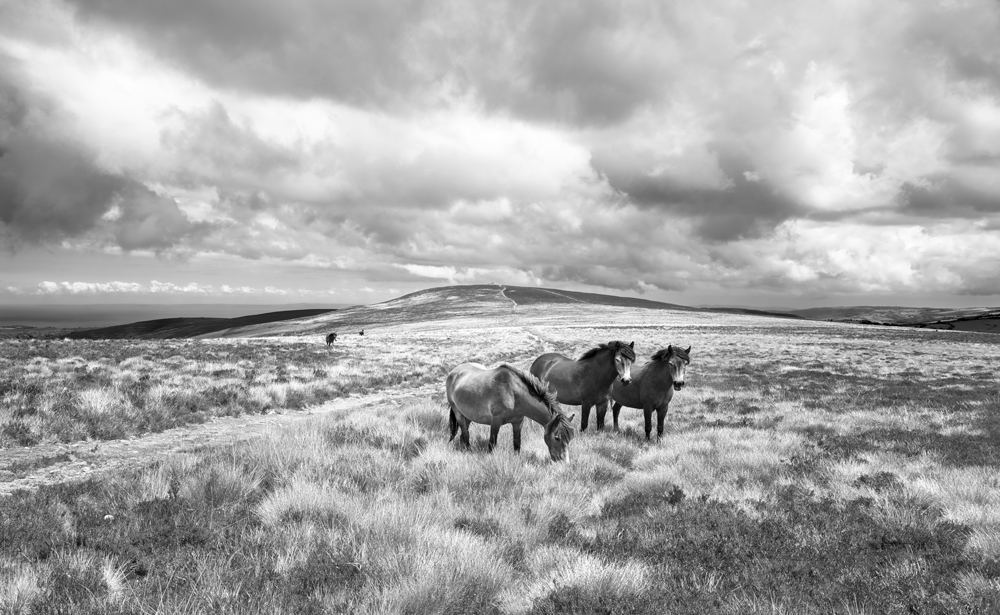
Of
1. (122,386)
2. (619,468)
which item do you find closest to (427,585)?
(619,468)

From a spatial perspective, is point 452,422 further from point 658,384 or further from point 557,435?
point 658,384

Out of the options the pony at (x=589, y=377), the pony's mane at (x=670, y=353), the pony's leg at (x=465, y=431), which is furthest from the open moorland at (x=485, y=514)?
the pony's mane at (x=670, y=353)

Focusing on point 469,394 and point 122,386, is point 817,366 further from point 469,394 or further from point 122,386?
point 122,386

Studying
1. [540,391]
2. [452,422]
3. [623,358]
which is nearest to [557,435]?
[540,391]

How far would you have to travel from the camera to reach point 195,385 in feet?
56.3

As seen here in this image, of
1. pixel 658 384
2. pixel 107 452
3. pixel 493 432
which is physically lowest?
pixel 107 452

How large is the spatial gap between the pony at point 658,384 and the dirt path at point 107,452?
383 inches

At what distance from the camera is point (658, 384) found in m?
11.9

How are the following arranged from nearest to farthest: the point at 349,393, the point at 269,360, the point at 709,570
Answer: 1. the point at 709,570
2. the point at 349,393
3. the point at 269,360

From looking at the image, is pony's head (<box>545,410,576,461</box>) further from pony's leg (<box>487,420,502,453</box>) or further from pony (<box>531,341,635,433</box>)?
pony (<box>531,341,635,433</box>)

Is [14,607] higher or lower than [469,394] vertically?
lower

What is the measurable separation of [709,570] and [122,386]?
1799 cm

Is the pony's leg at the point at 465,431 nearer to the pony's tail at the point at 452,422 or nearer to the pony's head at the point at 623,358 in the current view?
the pony's tail at the point at 452,422

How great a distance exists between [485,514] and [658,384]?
23.7ft
